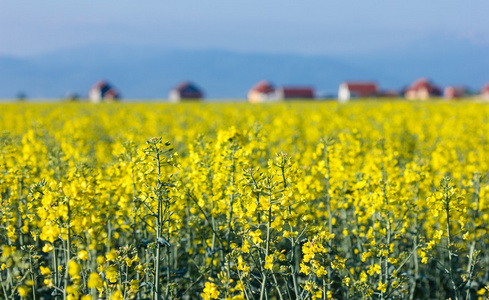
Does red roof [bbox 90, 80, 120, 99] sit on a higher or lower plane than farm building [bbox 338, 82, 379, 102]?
higher

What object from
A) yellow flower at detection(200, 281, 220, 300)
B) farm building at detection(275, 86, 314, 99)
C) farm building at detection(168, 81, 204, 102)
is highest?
farm building at detection(168, 81, 204, 102)

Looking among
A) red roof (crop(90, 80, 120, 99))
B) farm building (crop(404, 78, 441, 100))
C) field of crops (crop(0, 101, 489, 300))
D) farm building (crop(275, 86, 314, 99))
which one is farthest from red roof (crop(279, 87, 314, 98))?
field of crops (crop(0, 101, 489, 300))

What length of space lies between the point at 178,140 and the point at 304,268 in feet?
35.0

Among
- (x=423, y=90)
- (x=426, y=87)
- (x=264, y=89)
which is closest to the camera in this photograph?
(x=423, y=90)

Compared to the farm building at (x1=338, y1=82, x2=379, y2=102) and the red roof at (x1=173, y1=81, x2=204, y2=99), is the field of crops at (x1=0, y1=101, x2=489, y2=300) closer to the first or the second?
the farm building at (x1=338, y1=82, x2=379, y2=102)

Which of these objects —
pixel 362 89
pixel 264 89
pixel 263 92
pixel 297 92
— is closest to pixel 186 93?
pixel 263 92

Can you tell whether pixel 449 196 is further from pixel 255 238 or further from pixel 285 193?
pixel 255 238

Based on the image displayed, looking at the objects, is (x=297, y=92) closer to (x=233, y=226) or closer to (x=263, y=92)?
(x=263, y=92)

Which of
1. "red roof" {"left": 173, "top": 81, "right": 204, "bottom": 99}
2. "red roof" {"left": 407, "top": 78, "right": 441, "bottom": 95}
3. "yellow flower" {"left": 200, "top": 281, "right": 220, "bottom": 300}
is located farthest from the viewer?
"red roof" {"left": 407, "top": 78, "right": 441, "bottom": 95}

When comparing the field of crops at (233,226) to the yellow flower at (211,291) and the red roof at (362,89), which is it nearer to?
the yellow flower at (211,291)

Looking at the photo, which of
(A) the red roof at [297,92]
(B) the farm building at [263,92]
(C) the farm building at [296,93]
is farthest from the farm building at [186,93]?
(A) the red roof at [297,92]

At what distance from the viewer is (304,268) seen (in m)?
4.00

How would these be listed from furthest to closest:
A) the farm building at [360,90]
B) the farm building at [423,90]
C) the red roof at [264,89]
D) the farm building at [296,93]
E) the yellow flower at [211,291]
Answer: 1. the red roof at [264,89]
2. the farm building at [423,90]
3. the farm building at [360,90]
4. the farm building at [296,93]
5. the yellow flower at [211,291]

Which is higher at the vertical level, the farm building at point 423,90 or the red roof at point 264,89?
the red roof at point 264,89
